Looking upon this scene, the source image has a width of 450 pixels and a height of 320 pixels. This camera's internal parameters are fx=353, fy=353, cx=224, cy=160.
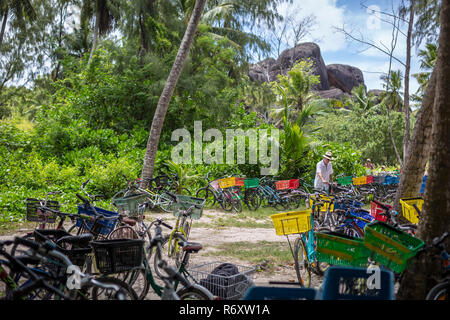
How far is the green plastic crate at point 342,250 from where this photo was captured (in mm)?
3275

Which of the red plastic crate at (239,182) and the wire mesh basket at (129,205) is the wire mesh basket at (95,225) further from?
the red plastic crate at (239,182)

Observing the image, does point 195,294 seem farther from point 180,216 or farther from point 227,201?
point 227,201

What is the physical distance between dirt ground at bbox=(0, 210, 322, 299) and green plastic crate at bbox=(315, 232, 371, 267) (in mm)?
1386

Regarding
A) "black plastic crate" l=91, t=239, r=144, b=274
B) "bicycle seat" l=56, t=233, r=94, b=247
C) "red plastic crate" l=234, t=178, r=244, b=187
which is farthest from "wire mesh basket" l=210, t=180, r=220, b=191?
"black plastic crate" l=91, t=239, r=144, b=274

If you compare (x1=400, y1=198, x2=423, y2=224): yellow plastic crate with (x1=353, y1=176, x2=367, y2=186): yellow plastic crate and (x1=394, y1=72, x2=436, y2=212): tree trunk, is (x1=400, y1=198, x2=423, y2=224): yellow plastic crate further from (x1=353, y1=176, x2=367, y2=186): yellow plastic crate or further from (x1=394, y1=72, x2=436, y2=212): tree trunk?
(x1=353, y1=176, x2=367, y2=186): yellow plastic crate

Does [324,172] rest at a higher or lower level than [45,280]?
higher

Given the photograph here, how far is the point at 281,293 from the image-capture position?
2.34 metres

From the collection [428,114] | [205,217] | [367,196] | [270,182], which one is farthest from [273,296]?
[367,196]

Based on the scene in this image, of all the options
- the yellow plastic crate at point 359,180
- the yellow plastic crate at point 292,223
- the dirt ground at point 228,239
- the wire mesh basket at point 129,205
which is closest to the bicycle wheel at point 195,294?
the dirt ground at point 228,239

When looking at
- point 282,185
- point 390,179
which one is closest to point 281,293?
point 282,185

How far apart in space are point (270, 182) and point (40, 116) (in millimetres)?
10108

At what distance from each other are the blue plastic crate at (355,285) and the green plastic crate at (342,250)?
2.14ft

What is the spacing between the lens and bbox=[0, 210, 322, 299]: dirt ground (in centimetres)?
500

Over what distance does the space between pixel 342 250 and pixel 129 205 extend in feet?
11.5
